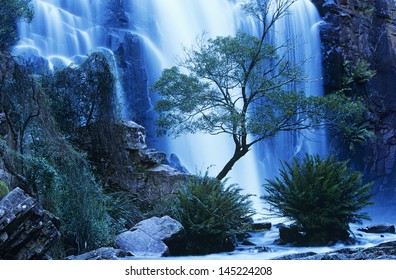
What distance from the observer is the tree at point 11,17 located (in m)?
5.98

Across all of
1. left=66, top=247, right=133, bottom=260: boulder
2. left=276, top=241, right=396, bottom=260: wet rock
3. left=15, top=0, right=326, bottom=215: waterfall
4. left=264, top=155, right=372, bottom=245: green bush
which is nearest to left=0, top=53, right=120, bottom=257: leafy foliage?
left=66, top=247, right=133, bottom=260: boulder

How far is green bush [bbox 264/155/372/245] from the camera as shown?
471 centimetres

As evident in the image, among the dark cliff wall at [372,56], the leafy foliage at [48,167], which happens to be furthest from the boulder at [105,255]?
the dark cliff wall at [372,56]

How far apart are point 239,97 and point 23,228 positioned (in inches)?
154

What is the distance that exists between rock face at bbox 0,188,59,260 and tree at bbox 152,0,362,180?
3.03 meters

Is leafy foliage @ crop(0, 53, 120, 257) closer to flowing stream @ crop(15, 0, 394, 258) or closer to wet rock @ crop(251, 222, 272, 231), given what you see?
flowing stream @ crop(15, 0, 394, 258)

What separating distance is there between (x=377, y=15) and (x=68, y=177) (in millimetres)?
5468

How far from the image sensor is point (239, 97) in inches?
277

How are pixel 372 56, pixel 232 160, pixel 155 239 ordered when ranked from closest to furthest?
pixel 155 239
pixel 232 160
pixel 372 56

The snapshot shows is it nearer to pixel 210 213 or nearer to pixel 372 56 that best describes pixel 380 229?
pixel 210 213

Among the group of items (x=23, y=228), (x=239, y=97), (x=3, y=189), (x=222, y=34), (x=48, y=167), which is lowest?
(x=23, y=228)

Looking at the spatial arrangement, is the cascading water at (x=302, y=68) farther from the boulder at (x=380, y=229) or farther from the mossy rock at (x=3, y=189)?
the mossy rock at (x=3, y=189)

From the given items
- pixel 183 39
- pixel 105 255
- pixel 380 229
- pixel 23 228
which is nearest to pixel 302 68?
pixel 183 39
